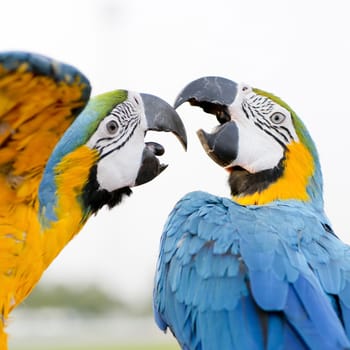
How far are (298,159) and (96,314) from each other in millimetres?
29539

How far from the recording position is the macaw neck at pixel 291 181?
3467 mm

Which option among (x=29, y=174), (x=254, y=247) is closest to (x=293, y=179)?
(x=254, y=247)

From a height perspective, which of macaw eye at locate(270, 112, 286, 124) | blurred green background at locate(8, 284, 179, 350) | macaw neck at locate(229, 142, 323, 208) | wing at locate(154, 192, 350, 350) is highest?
macaw eye at locate(270, 112, 286, 124)

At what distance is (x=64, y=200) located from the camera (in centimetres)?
289

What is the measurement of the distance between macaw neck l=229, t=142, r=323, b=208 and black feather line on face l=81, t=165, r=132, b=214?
65cm

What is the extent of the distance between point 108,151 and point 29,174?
0.53 metres

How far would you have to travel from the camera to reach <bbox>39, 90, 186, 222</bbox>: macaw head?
9.53 feet

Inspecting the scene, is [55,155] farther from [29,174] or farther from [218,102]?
[218,102]

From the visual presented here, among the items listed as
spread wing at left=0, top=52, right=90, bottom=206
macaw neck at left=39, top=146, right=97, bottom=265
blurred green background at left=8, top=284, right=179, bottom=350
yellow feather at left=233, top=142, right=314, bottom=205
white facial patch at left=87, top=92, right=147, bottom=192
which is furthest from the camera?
blurred green background at left=8, top=284, right=179, bottom=350

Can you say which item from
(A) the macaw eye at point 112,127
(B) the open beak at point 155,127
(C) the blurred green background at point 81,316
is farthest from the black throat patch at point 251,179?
(C) the blurred green background at point 81,316

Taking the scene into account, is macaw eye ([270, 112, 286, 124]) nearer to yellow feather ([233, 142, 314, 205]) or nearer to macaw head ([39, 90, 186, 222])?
yellow feather ([233, 142, 314, 205])

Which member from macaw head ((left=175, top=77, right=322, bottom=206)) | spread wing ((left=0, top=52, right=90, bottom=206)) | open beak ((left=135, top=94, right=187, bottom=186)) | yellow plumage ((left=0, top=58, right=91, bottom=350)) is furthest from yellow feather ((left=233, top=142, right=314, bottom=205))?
spread wing ((left=0, top=52, right=90, bottom=206))

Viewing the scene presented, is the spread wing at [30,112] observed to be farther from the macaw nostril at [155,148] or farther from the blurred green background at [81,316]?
the blurred green background at [81,316]

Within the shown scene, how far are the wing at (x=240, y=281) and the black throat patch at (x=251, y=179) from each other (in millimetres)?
232
